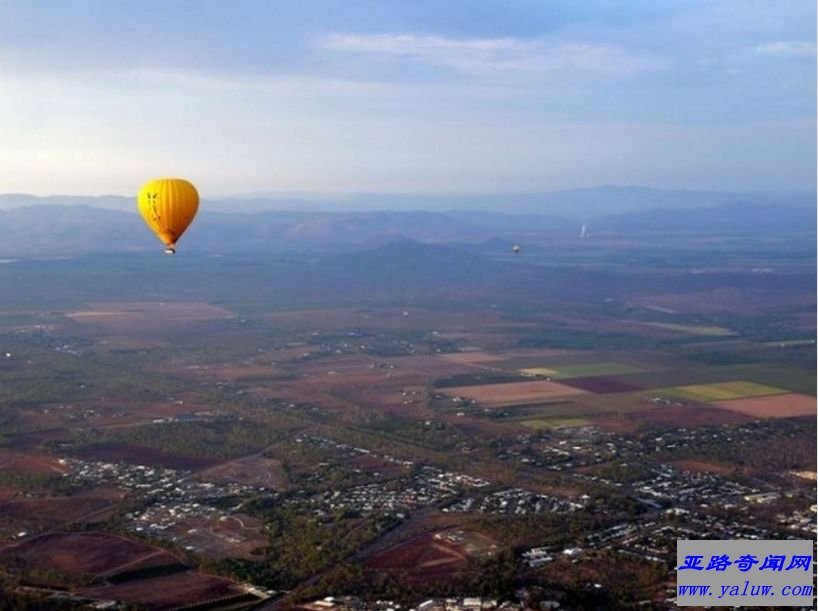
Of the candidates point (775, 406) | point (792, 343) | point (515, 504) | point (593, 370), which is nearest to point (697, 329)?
point (792, 343)

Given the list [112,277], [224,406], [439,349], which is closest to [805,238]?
[112,277]

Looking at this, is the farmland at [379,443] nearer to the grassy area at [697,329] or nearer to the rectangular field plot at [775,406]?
Answer: the rectangular field plot at [775,406]

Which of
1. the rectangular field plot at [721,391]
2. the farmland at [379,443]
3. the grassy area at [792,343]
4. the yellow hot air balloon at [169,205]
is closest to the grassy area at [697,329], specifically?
the farmland at [379,443]

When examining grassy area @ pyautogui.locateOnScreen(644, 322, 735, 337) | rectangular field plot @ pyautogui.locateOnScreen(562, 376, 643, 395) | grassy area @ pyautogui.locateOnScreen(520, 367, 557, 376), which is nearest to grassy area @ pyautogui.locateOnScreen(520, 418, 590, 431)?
rectangular field plot @ pyautogui.locateOnScreen(562, 376, 643, 395)

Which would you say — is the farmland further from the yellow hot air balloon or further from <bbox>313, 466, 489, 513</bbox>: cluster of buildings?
the yellow hot air balloon

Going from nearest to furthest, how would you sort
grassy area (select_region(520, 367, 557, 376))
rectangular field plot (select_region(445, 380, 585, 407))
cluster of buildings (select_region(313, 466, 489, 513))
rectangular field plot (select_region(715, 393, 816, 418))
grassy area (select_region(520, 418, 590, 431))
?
cluster of buildings (select_region(313, 466, 489, 513)) < grassy area (select_region(520, 418, 590, 431)) < rectangular field plot (select_region(715, 393, 816, 418)) < rectangular field plot (select_region(445, 380, 585, 407)) < grassy area (select_region(520, 367, 557, 376))

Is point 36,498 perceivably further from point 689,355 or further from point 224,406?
point 689,355

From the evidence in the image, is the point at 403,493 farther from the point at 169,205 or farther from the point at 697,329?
the point at 697,329
